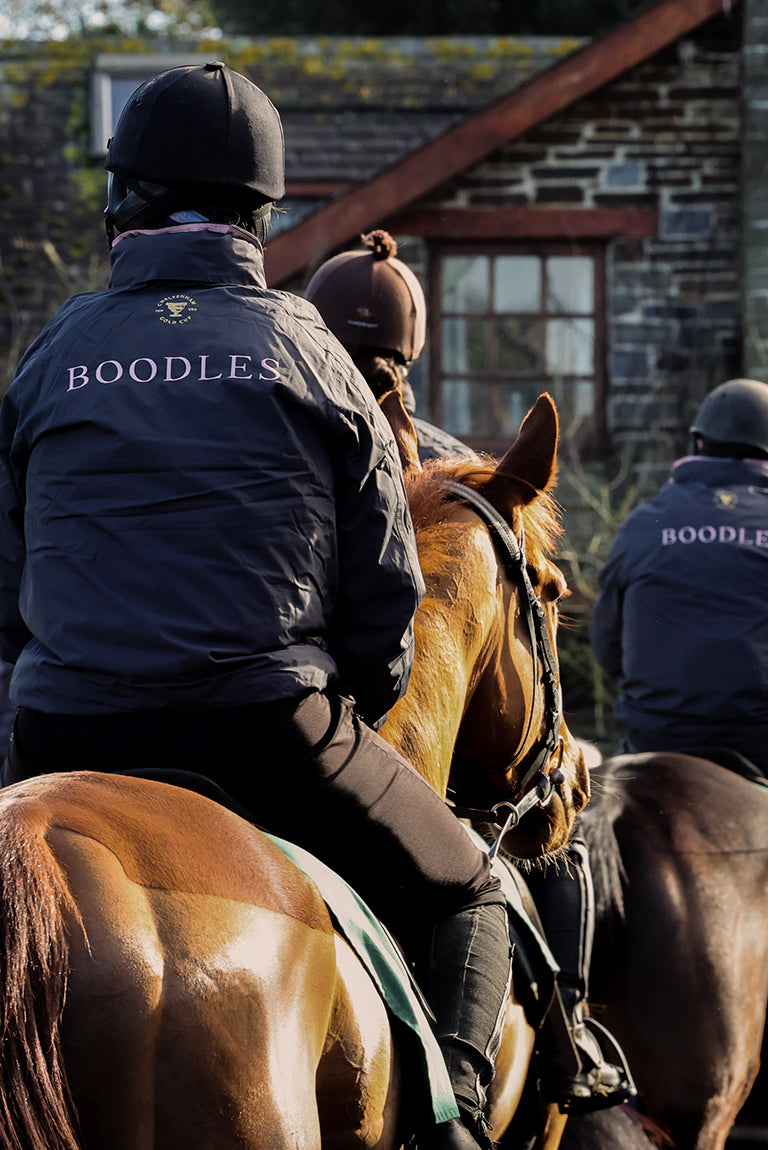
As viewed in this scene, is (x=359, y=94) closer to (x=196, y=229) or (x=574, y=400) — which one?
(x=574, y=400)

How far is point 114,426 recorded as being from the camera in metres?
2.04

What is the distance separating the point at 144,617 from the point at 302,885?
46 cm

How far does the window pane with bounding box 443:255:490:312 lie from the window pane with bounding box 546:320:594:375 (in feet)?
2.00

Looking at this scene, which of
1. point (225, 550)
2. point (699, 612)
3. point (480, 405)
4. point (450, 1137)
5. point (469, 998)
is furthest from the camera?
point (480, 405)

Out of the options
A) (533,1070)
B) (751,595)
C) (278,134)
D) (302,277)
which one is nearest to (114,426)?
(278,134)

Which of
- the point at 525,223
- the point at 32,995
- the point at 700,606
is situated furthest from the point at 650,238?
the point at 32,995

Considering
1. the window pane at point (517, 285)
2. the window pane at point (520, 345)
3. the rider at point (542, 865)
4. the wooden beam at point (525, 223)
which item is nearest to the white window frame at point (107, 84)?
the wooden beam at point (525, 223)

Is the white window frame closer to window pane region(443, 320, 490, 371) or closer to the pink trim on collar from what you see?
window pane region(443, 320, 490, 371)

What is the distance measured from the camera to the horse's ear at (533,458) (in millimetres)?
2850

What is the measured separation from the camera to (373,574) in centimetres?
223

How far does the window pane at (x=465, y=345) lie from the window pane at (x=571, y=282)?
608 millimetres

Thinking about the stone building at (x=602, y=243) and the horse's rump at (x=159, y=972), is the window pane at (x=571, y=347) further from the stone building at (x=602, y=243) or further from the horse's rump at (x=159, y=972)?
the horse's rump at (x=159, y=972)

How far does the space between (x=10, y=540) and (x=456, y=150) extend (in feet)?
28.7

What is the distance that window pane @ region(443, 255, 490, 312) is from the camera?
10.8 m
